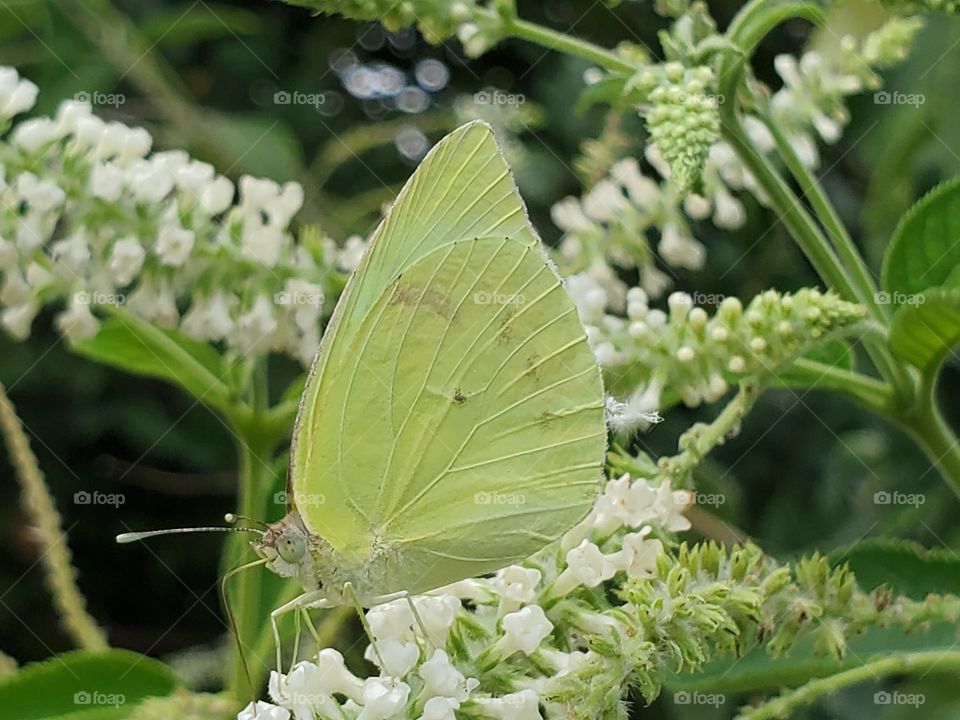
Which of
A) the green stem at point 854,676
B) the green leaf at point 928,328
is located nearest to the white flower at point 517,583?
the green stem at point 854,676

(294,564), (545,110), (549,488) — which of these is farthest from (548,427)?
(545,110)

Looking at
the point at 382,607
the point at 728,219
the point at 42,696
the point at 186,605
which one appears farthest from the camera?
the point at 186,605

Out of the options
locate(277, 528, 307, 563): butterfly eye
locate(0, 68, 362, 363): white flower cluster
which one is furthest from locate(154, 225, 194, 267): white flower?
locate(277, 528, 307, 563): butterfly eye

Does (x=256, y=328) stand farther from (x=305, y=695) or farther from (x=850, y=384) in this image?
(x=850, y=384)

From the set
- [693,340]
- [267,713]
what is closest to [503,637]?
[267,713]

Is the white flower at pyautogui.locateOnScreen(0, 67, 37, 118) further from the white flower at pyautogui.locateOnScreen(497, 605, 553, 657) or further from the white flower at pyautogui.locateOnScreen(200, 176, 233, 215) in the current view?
the white flower at pyautogui.locateOnScreen(497, 605, 553, 657)

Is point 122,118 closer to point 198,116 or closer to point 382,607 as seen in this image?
point 198,116
